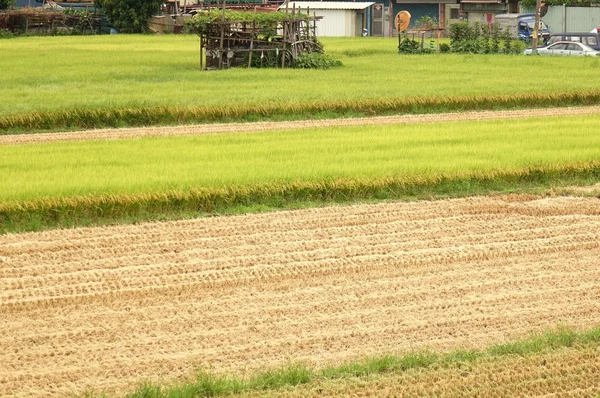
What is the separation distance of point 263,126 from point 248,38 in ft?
46.1

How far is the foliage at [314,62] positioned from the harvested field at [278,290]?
76.3 feet

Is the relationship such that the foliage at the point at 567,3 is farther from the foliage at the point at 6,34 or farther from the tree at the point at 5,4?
the tree at the point at 5,4

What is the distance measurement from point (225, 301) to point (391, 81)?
21.5 metres

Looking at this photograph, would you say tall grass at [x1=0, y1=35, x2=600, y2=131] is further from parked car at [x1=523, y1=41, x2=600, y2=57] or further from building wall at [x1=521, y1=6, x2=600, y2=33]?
building wall at [x1=521, y1=6, x2=600, y2=33]

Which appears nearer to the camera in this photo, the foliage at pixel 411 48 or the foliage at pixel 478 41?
the foliage at pixel 478 41

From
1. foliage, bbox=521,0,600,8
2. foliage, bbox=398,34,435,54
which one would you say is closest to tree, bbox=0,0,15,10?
foliage, bbox=398,34,435,54

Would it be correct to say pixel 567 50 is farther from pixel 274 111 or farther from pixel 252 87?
pixel 274 111

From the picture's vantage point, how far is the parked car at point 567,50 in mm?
43219

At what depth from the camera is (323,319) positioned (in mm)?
10125

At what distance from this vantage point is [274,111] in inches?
1019

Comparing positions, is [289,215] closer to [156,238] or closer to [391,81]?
[156,238]

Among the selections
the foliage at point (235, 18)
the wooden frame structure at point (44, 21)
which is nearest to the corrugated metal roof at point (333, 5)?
the wooden frame structure at point (44, 21)

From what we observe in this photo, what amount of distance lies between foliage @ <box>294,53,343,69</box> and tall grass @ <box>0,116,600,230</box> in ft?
53.5

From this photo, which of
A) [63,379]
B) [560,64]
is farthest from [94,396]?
[560,64]
